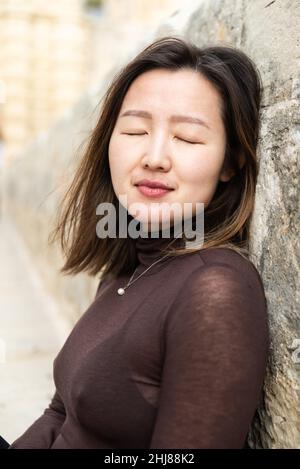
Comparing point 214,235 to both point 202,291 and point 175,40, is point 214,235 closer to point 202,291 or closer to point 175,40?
point 202,291

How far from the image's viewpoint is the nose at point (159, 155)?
1187 millimetres

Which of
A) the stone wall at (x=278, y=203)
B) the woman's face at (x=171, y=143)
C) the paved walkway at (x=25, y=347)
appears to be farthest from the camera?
the paved walkway at (x=25, y=347)

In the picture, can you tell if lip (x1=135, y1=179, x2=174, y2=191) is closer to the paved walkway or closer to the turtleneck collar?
the turtleneck collar

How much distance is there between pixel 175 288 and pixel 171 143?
30cm

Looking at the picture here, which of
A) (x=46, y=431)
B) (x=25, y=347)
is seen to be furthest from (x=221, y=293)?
(x=25, y=347)

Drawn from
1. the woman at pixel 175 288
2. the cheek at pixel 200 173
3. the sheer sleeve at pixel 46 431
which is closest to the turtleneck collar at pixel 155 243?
the woman at pixel 175 288

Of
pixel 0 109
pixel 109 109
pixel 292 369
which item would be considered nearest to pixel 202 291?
pixel 292 369

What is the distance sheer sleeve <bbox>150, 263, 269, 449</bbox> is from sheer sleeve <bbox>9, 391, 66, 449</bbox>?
54 cm

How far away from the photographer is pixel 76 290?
11.8 ft

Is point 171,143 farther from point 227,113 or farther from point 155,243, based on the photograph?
point 155,243

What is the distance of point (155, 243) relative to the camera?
→ 4.36 ft

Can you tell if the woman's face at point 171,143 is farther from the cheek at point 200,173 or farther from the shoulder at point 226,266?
the shoulder at point 226,266

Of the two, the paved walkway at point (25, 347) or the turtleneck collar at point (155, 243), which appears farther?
the paved walkway at point (25, 347)

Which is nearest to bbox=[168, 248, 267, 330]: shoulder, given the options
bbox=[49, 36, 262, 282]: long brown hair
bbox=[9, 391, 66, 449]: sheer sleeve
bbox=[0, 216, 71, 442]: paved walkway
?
bbox=[49, 36, 262, 282]: long brown hair
